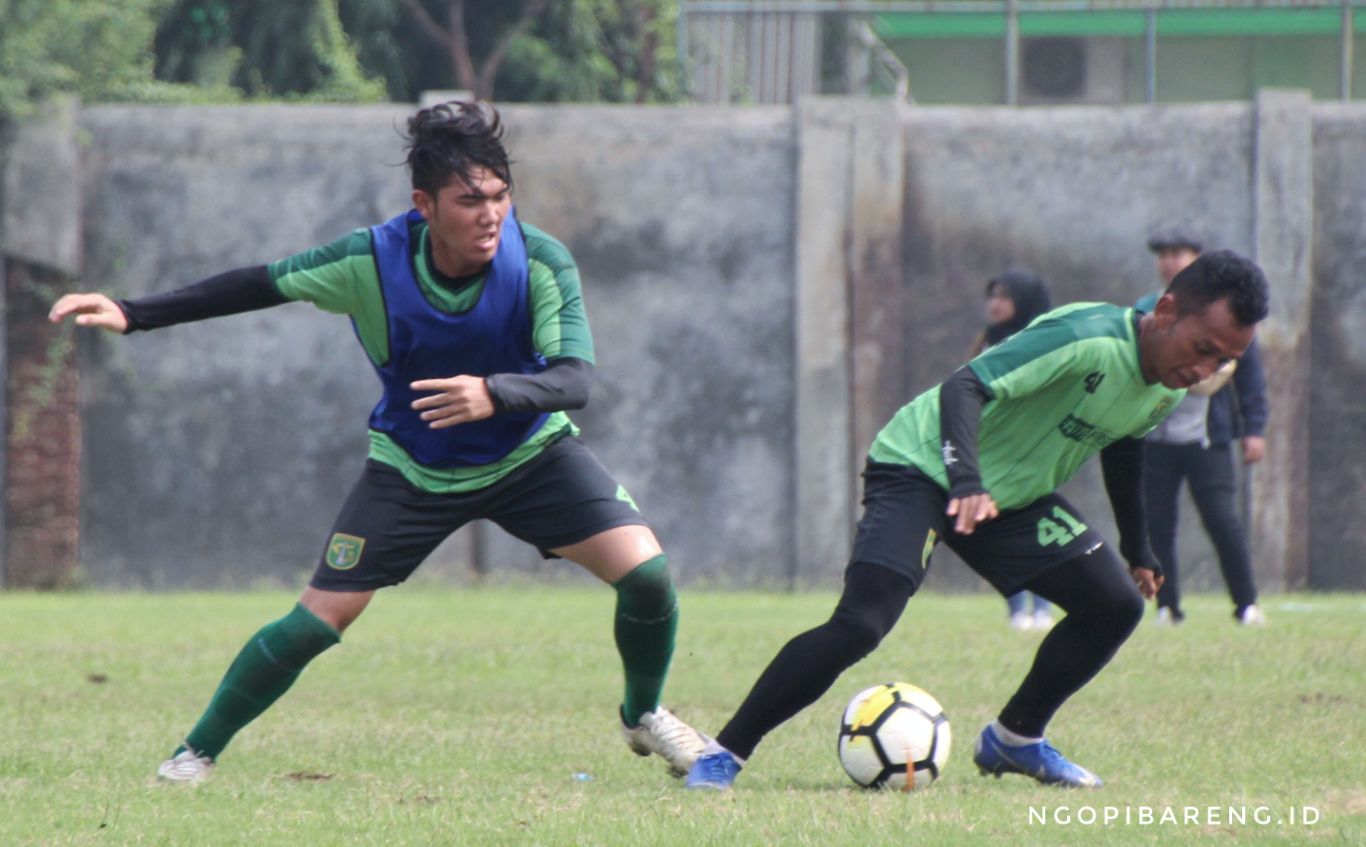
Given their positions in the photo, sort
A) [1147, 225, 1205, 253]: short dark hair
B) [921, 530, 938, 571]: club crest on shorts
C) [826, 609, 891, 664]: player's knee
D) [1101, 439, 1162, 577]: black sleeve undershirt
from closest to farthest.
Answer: [826, 609, 891, 664]: player's knee → [921, 530, 938, 571]: club crest on shorts → [1101, 439, 1162, 577]: black sleeve undershirt → [1147, 225, 1205, 253]: short dark hair

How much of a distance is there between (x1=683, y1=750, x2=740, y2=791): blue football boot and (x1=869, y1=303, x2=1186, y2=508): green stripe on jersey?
3.26 ft

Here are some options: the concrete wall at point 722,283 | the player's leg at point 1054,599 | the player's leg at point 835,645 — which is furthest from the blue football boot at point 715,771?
the concrete wall at point 722,283

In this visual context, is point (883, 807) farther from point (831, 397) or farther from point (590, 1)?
point (590, 1)

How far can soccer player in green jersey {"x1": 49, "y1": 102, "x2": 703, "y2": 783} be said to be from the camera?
5.60 meters

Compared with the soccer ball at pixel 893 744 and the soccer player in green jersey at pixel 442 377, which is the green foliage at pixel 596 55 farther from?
the soccer ball at pixel 893 744

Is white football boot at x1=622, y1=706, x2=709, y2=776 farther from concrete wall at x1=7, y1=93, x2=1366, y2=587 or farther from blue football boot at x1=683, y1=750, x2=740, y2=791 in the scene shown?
concrete wall at x1=7, y1=93, x2=1366, y2=587

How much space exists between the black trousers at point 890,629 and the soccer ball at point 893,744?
0.21m

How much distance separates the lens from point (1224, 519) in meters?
10.5

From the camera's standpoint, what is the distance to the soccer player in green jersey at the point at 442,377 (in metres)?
5.60

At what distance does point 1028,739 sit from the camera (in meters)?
5.89

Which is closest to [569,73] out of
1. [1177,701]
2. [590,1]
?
[590,1]

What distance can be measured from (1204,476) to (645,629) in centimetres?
535

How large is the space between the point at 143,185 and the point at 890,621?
10.3m

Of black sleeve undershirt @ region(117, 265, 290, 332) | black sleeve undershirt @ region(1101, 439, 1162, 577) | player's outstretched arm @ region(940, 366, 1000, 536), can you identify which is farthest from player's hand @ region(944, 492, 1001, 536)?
black sleeve undershirt @ region(117, 265, 290, 332)
